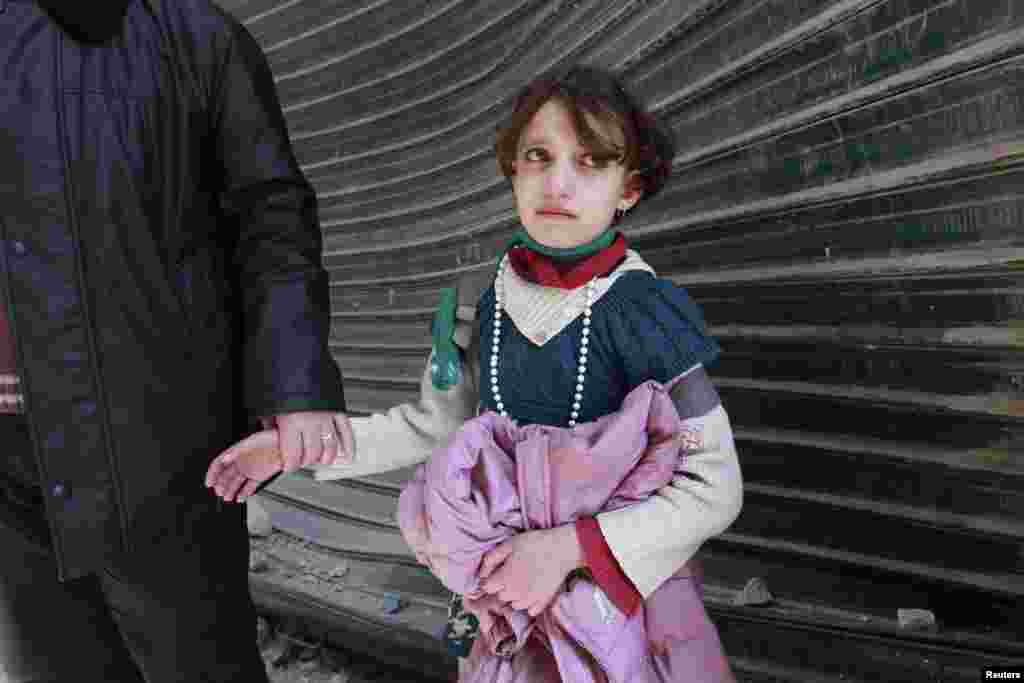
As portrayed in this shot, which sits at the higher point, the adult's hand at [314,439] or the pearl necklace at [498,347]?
the pearl necklace at [498,347]

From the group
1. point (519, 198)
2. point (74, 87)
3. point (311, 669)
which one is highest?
point (74, 87)

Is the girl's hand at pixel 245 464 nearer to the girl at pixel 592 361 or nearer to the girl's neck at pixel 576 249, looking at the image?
the girl at pixel 592 361

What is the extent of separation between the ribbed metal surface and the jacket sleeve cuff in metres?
0.81

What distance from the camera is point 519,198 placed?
1.46m

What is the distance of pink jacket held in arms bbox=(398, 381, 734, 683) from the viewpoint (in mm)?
1297

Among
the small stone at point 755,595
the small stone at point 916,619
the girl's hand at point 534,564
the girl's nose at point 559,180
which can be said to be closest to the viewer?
the girl's hand at point 534,564

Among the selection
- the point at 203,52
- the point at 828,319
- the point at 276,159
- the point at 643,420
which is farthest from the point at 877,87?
the point at 203,52

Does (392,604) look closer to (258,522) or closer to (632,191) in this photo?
(258,522)

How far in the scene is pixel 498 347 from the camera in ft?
4.91

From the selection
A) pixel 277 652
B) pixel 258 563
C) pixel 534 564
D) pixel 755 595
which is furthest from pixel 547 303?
pixel 258 563

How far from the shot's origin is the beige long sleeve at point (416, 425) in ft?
5.22

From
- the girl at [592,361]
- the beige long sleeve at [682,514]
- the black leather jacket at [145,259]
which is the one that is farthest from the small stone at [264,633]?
the beige long sleeve at [682,514]

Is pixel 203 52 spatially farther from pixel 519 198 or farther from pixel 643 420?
pixel 643 420

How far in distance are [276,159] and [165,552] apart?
0.79 metres
